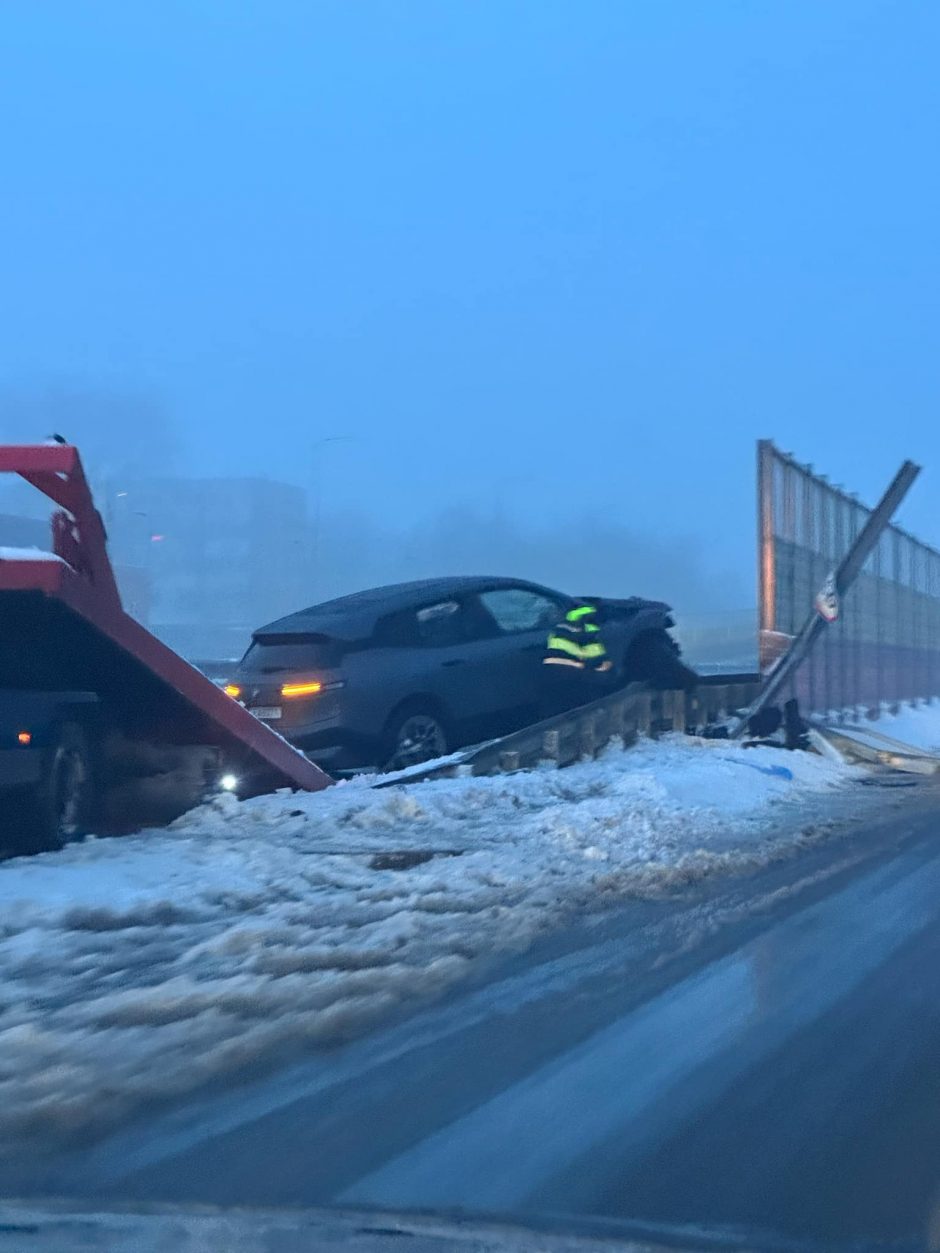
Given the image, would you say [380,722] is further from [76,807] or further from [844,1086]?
[844,1086]

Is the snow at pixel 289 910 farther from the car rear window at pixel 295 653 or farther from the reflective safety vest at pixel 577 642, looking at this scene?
the reflective safety vest at pixel 577 642

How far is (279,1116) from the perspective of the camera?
13.3 ft

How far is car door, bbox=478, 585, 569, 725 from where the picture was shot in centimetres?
1262

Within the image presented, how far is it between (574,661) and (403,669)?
2.33 meters

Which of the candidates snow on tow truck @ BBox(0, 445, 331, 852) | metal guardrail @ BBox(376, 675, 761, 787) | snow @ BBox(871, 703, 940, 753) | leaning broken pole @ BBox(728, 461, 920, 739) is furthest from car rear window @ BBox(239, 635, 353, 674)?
snow @ BBox(871, 703, 940, 753)

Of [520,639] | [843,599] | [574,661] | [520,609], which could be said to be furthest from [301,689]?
[843,599]

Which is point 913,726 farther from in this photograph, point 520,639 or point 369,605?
point 369,605

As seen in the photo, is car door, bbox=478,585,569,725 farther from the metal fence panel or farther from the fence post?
the metal fence panel

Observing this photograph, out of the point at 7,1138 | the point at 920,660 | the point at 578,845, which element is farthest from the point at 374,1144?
the point at 920,660

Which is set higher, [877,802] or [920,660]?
[920,660]

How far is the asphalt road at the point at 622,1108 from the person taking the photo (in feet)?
11.5

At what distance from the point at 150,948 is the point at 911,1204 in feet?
11.2

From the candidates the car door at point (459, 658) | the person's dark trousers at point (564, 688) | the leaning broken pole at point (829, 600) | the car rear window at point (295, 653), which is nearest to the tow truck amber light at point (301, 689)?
the car rear window at point (295, 653)

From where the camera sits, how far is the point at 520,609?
13.1 meters
